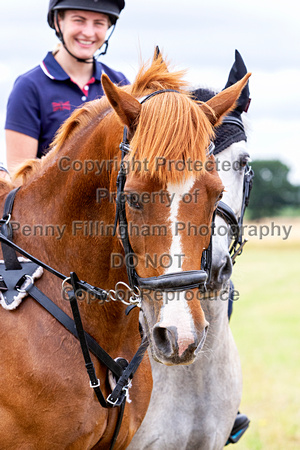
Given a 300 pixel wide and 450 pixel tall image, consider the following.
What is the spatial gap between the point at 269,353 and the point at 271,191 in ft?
147

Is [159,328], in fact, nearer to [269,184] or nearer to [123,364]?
[123,364]

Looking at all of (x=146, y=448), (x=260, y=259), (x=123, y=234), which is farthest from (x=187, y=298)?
(x=260, y=259)

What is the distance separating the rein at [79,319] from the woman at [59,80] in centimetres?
138

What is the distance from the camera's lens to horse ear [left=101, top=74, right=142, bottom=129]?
3.08 meters

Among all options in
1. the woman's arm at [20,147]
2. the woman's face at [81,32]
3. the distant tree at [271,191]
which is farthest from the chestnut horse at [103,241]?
the distant tree at [271,191]

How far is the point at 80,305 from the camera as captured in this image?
11.9ft

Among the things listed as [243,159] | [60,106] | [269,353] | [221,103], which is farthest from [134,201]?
[269,353]

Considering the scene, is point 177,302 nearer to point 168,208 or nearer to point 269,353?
point 168,208

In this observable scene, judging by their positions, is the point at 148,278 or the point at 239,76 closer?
the point at 148,278

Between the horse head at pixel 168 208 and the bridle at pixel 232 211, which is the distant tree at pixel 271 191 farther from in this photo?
the horse head at pixel 168 208

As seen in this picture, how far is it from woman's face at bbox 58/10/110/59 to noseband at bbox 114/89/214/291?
210 centimetres

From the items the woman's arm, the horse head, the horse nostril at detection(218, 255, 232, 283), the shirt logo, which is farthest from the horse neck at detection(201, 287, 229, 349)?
the shirt logo

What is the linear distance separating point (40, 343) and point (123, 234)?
911mm

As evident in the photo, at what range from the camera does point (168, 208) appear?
2.96 metres
